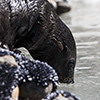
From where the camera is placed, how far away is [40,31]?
342 centimetres

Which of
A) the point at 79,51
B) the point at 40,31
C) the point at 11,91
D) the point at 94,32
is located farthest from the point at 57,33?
the point at 94,32

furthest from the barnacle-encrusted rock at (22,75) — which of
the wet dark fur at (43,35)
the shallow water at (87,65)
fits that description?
the shallow water at (87,65)

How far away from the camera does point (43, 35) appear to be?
344 centimetres

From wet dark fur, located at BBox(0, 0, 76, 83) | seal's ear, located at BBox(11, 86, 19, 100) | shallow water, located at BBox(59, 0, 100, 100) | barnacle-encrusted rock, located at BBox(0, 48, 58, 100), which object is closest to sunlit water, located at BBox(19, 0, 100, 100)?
shallow water, located at BBox(59, 0, 100, 100)

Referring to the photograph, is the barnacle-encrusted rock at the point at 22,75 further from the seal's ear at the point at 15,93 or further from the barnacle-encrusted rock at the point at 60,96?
the barnacle-encrusted rock at the point at 60,96

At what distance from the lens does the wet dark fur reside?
3.27 meters

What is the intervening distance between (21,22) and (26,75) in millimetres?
847

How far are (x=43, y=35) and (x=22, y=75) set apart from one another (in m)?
1.03

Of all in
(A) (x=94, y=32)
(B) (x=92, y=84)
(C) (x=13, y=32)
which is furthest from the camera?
(A) (x=94, y=32)

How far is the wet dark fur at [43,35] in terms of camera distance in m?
3.27

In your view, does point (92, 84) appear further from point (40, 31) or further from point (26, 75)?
point (26, 75)

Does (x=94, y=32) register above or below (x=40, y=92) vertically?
below

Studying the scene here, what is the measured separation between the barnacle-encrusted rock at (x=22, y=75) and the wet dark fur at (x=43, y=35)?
0.64 metres

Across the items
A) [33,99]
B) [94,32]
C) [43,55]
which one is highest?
[33,99]
